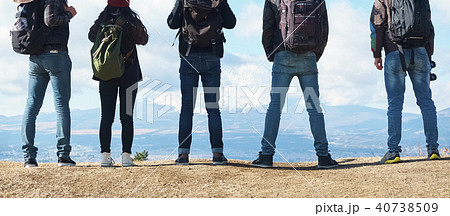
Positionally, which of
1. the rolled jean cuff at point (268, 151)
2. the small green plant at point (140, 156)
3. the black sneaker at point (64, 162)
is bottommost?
the small green plant at point (140, 156)

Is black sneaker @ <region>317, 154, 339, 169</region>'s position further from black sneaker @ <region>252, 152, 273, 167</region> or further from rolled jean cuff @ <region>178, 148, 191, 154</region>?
rolled jean cuff @ <region>178, 148, 191, 154</region>

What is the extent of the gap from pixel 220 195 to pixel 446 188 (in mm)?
2641

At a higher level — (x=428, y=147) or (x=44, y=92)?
(x=44, y=92)

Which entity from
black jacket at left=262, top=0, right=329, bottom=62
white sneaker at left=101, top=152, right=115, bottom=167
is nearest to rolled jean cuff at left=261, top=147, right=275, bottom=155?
black jacket at left=262, top=0, right=329, bottom=62

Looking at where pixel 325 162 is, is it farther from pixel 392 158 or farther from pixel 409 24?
pixel 409 24

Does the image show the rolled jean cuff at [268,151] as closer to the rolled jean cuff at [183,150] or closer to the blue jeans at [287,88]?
the blue jeans at [287,88]

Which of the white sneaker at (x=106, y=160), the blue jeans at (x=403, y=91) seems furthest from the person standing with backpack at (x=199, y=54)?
the blue jeans at (x=403, y=91)

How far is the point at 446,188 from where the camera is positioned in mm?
5262

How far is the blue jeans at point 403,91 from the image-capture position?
266 inches

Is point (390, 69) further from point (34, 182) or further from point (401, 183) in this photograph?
point (34, 182)

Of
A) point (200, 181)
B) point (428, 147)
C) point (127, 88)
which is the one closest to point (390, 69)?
point (428, 147)

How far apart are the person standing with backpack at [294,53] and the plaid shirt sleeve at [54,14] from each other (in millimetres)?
2923

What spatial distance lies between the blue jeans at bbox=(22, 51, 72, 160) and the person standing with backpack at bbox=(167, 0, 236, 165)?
5.43 feet

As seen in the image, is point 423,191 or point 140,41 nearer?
point 423,191
